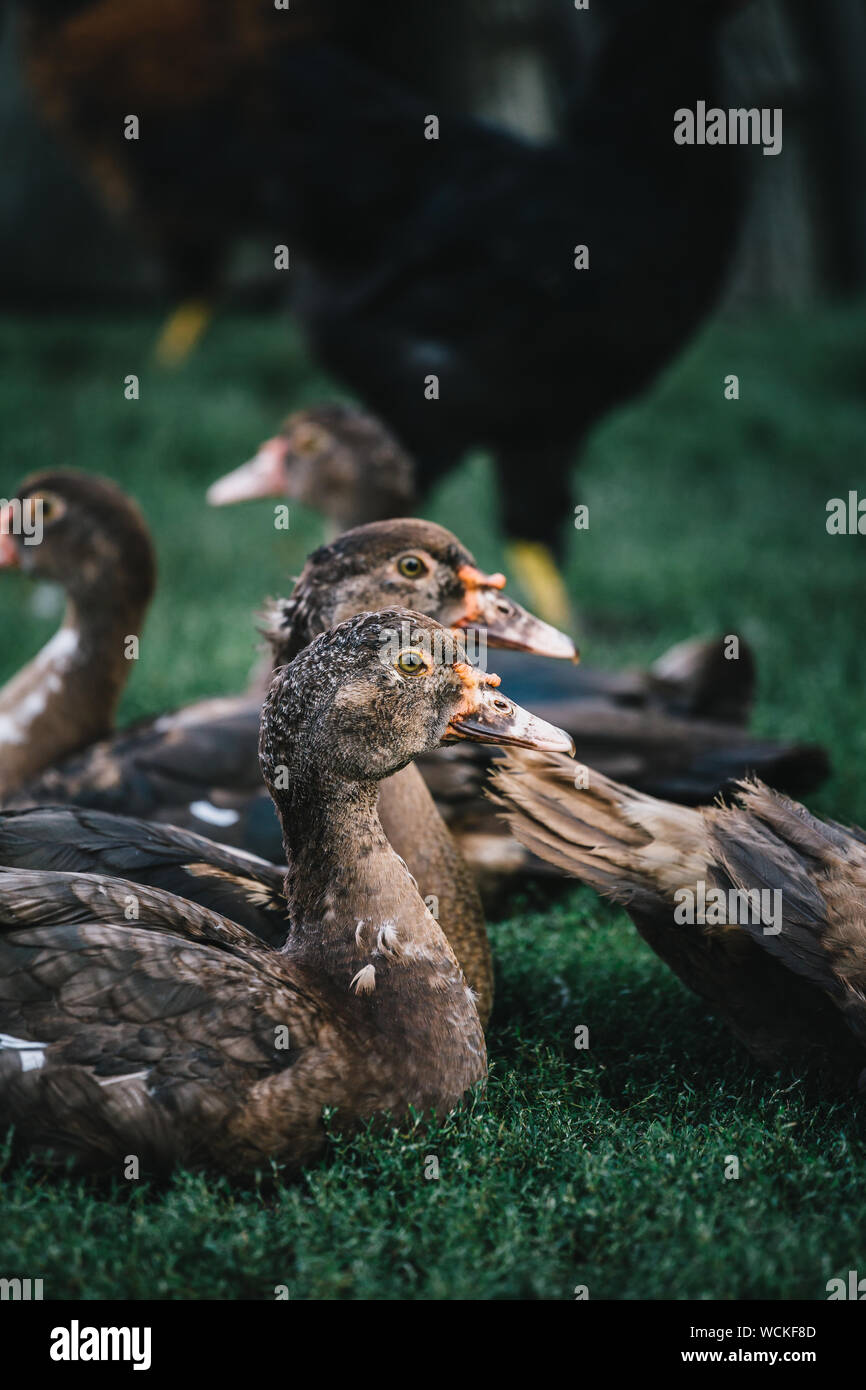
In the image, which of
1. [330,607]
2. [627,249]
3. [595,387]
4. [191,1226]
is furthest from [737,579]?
[191,1226]

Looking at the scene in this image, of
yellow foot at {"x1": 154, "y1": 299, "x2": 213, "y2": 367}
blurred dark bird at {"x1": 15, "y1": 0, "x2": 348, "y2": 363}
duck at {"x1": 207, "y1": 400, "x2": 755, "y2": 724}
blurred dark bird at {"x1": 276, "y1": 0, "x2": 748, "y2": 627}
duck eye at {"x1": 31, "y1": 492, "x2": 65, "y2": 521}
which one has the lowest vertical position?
duck eye at {"x1": 31, "y1": 492, "x2": 65, "y2": 521}

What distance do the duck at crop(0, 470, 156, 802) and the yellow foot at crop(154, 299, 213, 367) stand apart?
6369 mm

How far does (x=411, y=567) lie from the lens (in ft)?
10.5

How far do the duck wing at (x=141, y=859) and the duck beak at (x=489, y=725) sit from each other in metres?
0.53

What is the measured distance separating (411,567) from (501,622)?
0.26 metres

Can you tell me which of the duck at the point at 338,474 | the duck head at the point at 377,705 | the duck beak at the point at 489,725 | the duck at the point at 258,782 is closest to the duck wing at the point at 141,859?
the duck at the point at 258,782

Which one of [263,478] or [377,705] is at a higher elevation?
[263,478]

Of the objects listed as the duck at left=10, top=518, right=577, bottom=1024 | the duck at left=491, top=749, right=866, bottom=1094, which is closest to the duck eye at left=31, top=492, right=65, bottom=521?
the duck at left=10, top=518, right=577, bottom=1024

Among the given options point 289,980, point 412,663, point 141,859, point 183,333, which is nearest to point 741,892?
point 412,663

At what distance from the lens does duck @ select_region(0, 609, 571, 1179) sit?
2.25 meters

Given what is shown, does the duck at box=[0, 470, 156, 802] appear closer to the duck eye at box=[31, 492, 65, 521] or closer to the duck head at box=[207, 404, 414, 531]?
the duck eye at box=[31, 492, 65, 521]

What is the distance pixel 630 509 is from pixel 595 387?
8.42 ft

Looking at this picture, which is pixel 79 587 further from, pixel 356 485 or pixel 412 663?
pixel 412 663
